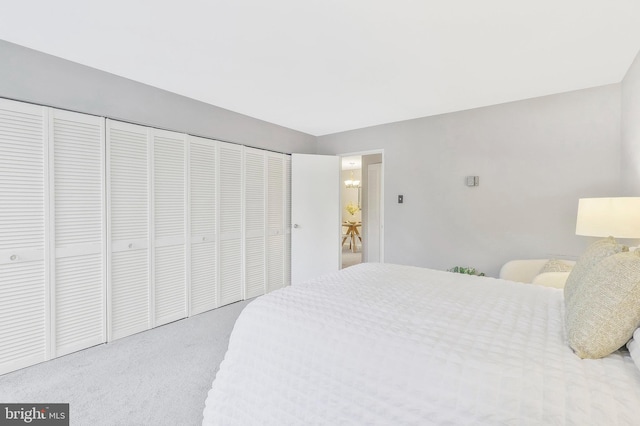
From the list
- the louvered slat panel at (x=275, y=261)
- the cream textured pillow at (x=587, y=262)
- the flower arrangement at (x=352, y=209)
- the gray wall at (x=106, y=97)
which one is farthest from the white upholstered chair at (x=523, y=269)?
the flower arrangement at (x=352, y=209)

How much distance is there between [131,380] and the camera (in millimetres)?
2092

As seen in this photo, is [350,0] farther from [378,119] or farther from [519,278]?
[519,278]

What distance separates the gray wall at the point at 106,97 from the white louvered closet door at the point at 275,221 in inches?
19.4

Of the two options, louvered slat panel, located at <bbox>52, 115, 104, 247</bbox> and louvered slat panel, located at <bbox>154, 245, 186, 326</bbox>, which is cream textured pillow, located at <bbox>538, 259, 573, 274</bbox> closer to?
louvered slat panel, located at <bbox>154, 245, 186, 326</bbox>

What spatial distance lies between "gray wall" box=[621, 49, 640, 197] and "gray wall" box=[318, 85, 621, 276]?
0.55 feet

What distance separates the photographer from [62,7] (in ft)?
5.85

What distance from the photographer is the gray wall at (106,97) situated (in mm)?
2203

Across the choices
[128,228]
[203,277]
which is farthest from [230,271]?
A: [128,228]

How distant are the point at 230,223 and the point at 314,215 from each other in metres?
1.34

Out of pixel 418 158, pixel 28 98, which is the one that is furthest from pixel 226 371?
pixel 418 158

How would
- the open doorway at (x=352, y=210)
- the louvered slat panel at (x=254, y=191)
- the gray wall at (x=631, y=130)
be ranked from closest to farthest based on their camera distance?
the gray wall at (x=631, y=130), the louvered slat panel at (x=254, y=191), the open doorway at (x=352, y=210)

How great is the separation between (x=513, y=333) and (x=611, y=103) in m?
3.00

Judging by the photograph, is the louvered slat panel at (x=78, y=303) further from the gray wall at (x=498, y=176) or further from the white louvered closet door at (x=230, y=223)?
the gray wall at (x=498, y=176)

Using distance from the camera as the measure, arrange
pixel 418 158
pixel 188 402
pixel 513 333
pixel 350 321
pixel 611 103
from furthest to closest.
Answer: pixel 418 158, pixel 611 103, pixel 188 402, pixel 350 321, pixel 513 333
